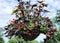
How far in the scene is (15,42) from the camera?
41.1 m

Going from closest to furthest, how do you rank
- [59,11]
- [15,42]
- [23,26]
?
1. [23,26]
2. [59,11]
3. [15,42]

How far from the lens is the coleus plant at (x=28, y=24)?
9.58 meters

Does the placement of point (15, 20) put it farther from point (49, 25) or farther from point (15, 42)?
point (15, 42)

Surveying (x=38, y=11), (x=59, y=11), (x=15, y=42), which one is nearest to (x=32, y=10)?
(x=38, y=11)

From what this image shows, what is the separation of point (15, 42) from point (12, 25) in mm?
31606

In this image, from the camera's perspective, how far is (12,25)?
968 cm

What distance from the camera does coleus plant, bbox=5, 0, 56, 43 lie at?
9578 millimetres

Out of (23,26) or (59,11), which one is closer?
(23,26)

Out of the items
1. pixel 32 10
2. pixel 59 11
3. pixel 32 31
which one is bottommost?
pixel 59 11

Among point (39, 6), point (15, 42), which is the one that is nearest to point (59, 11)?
point (15, 42)

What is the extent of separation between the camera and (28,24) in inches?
379

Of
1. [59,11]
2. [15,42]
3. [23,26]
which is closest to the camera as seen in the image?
[23,26]

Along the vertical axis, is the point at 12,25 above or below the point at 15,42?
above

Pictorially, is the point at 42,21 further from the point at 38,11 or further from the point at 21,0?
the point at 21,0
